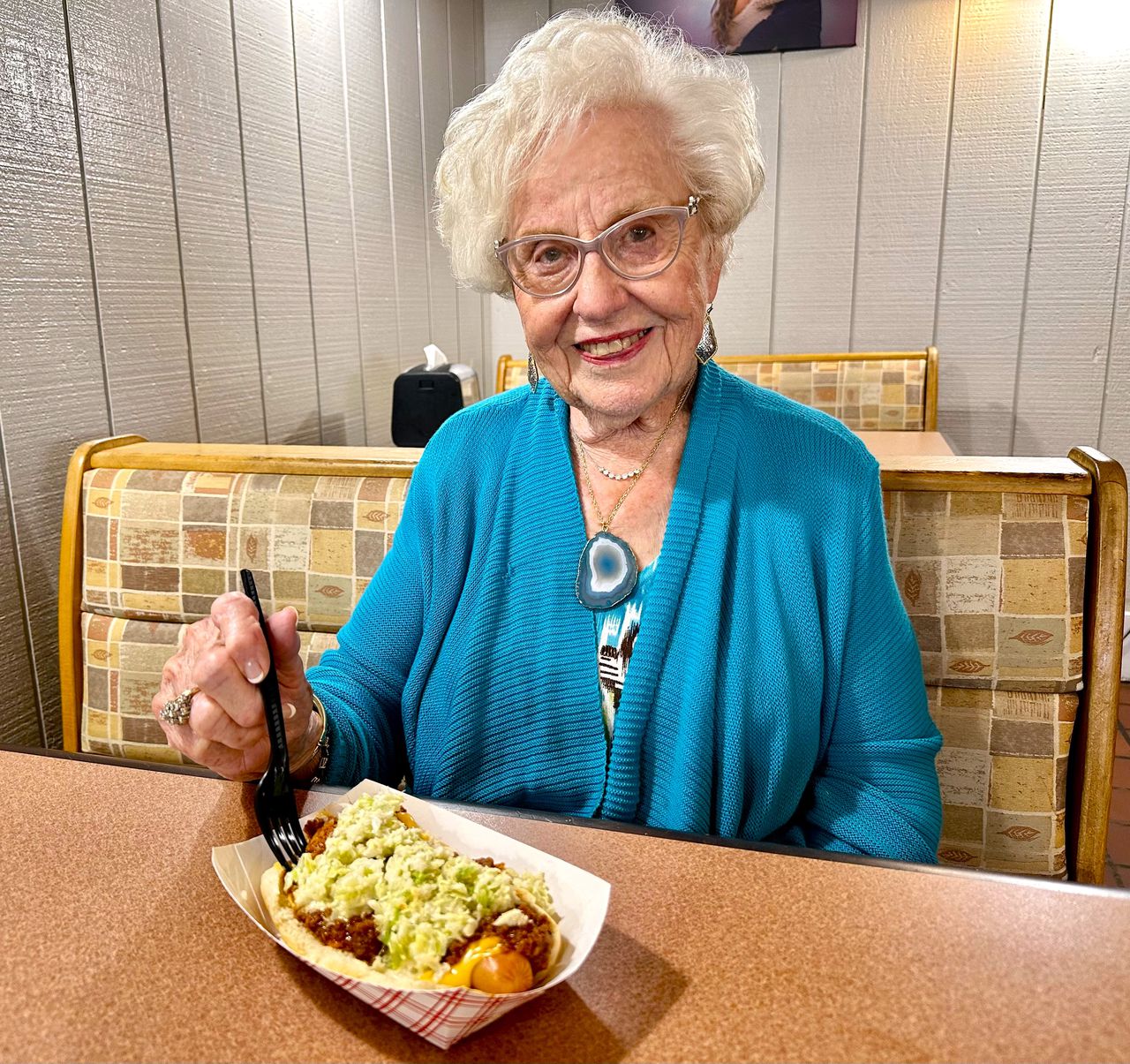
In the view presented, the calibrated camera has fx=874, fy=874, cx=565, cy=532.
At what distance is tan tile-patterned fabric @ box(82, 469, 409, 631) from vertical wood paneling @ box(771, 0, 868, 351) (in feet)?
8.55

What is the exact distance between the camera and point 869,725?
1020 mm

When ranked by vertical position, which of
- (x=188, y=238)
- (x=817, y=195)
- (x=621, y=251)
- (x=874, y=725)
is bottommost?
(x=874, y=725)

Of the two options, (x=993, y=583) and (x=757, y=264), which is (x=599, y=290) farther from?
(x=757, y=264)

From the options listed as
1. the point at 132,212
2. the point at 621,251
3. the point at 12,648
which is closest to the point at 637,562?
the point at 621,251

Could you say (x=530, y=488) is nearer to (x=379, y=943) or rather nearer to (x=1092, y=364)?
(x=379, y=943)

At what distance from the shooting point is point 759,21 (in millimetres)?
3291

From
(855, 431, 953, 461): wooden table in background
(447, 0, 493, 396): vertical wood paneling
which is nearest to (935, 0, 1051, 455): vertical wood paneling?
(855, 431, 953, 461): wooden table in background

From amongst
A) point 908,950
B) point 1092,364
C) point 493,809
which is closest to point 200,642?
point 493,809

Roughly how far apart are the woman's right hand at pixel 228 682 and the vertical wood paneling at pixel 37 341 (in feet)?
2.86

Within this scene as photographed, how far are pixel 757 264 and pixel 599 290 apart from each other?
271 centimetres

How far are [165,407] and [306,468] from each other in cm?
62

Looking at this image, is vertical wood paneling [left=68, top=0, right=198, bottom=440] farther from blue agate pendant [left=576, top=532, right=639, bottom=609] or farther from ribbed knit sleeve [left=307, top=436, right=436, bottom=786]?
blue agate pendant [left=576, top=532, right=639, bottom=609]

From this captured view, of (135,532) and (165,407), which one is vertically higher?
(165,407)

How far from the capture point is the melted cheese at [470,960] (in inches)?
20.6
